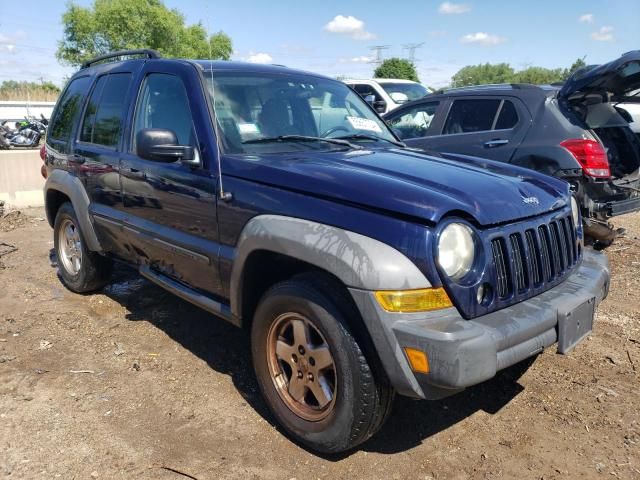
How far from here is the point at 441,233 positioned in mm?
2322

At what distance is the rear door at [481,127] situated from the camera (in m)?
5.84

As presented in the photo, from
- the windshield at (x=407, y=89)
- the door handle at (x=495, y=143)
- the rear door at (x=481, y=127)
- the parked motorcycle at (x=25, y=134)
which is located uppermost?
the parked motorcycle at (x=25, y=134)

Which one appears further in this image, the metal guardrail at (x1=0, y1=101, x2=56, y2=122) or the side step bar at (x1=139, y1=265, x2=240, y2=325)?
the metal guardrail at (x1=0, y1=101, x2=56, y2=122)

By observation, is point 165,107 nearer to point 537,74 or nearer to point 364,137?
point 364,137

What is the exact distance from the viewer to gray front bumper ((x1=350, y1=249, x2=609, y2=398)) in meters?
2.22

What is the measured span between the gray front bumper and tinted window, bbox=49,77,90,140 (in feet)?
12.0

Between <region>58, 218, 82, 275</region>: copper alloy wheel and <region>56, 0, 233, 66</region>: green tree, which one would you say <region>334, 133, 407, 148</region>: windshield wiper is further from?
<region>56, 0, 233, 66</region>: green tree

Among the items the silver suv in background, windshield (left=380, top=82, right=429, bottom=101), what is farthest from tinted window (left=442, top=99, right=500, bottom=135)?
windshield (left=380, top=82, right=429, bottom=101)

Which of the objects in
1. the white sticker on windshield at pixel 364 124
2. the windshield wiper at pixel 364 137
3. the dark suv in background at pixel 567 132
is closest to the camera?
the windshield wiper at pixel 364 137

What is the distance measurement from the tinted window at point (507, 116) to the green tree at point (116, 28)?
40045 millimetres

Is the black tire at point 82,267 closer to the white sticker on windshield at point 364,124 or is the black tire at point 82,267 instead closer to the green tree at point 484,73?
the white sticker on windshield at point 364,124

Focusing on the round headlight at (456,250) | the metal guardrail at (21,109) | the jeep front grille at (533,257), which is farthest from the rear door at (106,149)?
the metal guardrail at (21,109)

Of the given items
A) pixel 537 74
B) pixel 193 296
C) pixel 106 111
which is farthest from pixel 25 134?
pixel 537 74

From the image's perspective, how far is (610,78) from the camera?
516 cm
